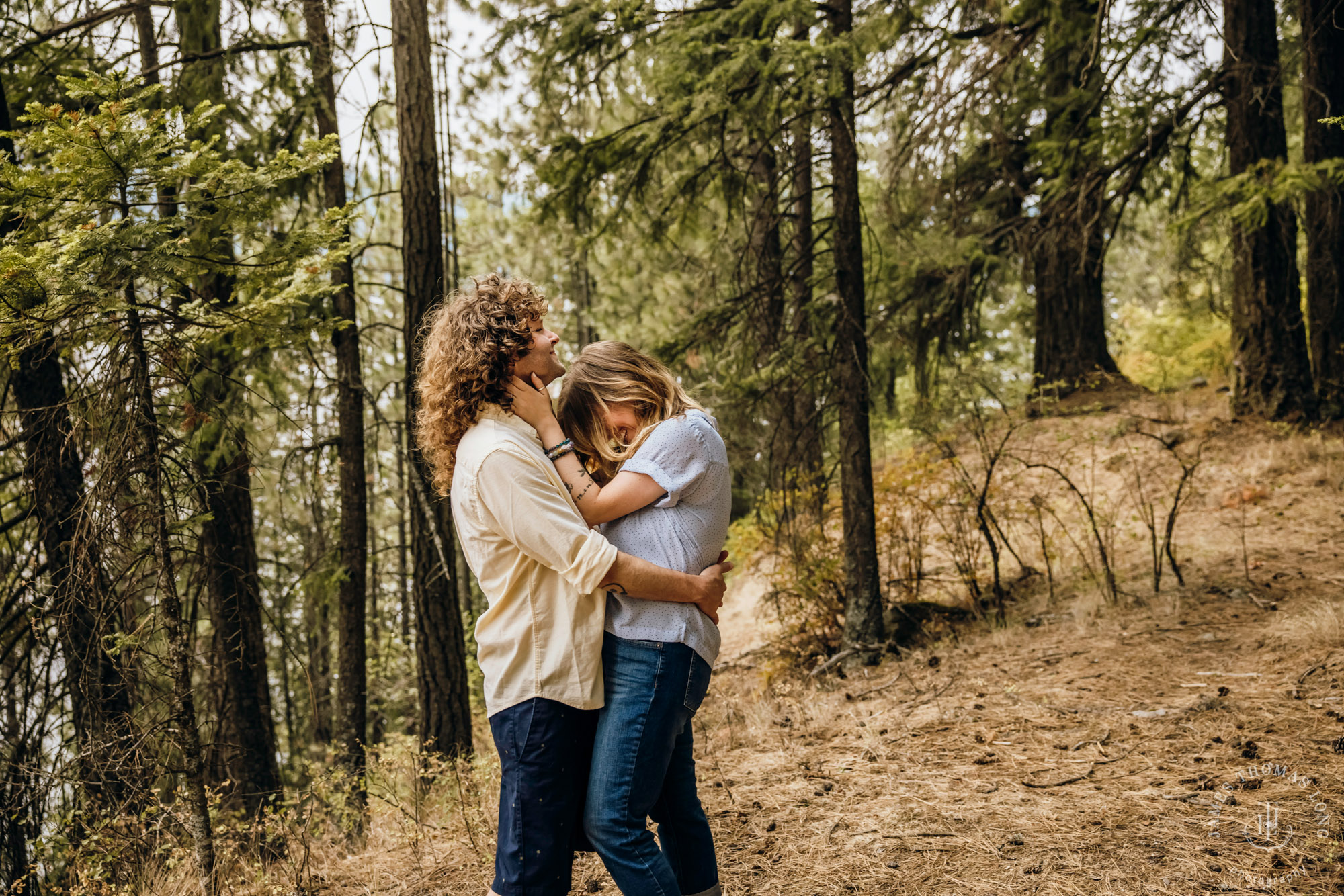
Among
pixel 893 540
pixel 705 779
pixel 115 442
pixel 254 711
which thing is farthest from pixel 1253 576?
pixel 254 711

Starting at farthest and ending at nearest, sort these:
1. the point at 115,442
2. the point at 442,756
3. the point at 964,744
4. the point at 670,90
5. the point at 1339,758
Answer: the point at 670,90
the point at 442,756
the point at 964,744
the point at 1339,758
the point at 115,442

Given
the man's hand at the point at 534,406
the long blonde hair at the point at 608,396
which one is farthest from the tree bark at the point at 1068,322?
the man's hand at the point at 534,406

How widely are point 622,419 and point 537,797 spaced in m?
0.97

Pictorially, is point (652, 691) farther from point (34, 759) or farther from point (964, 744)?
point (34, 759)

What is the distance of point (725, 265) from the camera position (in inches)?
452

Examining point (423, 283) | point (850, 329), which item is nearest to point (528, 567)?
point (423, 283)

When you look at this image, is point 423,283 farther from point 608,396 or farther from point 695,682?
point 695,682

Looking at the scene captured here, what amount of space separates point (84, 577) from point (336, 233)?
1617 mm

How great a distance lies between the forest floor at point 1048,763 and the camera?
10.1 ft

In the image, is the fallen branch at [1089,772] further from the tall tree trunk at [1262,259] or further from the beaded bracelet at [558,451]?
the tall tree trunk at [1262,259]

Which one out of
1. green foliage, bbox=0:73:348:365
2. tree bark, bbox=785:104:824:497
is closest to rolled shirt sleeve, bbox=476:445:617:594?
green foliage, bbox=0:73:348:365

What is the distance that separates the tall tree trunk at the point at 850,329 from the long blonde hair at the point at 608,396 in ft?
11.7

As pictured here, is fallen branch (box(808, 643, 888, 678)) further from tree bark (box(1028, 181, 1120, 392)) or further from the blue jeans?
tree bark (box(1028, 181, 1120, 392))

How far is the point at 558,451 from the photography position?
225 centimetres
